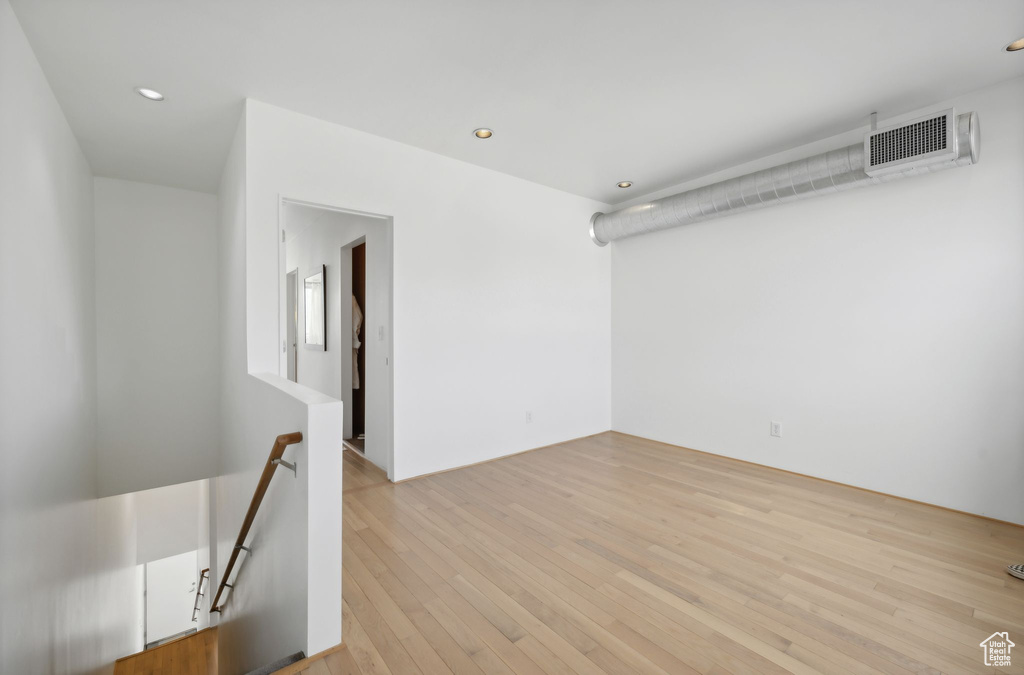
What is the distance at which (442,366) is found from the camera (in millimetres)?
3891

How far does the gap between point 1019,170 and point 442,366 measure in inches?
168

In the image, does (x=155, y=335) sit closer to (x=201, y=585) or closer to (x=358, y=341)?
(x=358, y=341)

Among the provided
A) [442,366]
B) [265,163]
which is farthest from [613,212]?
[265,163]

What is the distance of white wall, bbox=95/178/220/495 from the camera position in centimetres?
438

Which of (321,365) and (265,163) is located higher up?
(265,163)

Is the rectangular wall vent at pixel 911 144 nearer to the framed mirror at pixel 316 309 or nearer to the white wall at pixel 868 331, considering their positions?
the white wall at pixel 868 331

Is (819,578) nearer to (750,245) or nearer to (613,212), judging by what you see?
(750,245)

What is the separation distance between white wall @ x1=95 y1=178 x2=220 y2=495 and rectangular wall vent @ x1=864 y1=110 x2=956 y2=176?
247 inches

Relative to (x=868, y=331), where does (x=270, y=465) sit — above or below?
below

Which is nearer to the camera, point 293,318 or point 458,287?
point 458,287

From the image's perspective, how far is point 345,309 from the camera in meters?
5.13

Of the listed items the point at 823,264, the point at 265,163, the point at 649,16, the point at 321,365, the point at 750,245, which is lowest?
the point at 321,365

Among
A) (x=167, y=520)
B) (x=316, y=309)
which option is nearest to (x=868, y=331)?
(x=316, y=309)

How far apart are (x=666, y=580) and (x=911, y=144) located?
126 inches
